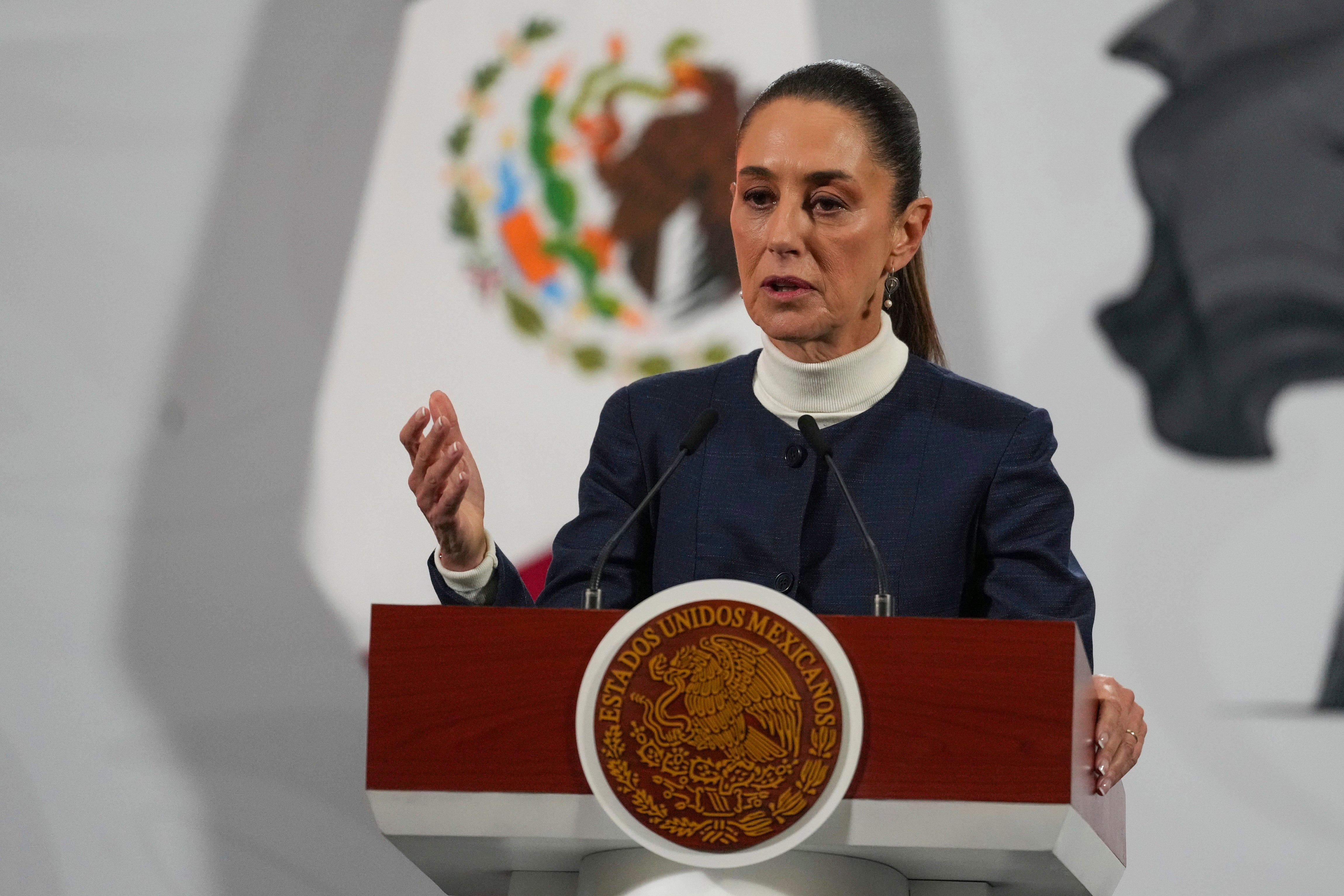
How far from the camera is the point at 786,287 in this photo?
200 cm

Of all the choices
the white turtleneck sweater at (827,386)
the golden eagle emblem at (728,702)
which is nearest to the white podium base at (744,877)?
the golden eagle emblem at (728,702)

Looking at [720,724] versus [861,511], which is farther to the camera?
[861,511]

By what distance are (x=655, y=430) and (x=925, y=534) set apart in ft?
1.32

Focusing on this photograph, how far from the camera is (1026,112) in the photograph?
3.24m

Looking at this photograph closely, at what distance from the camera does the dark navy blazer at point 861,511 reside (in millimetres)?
1891

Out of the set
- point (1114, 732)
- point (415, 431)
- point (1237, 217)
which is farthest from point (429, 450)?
point (1237, 217)

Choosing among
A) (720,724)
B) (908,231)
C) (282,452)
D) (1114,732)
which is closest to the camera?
(720,724)

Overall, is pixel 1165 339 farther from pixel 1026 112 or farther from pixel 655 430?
pixel 655 430

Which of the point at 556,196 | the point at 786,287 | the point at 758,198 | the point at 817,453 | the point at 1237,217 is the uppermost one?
the point at 1237,217

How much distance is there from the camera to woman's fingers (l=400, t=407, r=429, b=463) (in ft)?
5.49

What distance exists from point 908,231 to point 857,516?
2.22 ft

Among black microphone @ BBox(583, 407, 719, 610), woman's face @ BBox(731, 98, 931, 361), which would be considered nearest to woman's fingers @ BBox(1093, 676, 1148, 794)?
black microphone @ BBox(583, 407, 719, 610)

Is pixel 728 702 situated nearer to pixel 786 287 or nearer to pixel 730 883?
pixel 730 883

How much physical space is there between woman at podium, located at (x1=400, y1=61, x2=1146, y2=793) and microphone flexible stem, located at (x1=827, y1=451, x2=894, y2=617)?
219 millimetres
